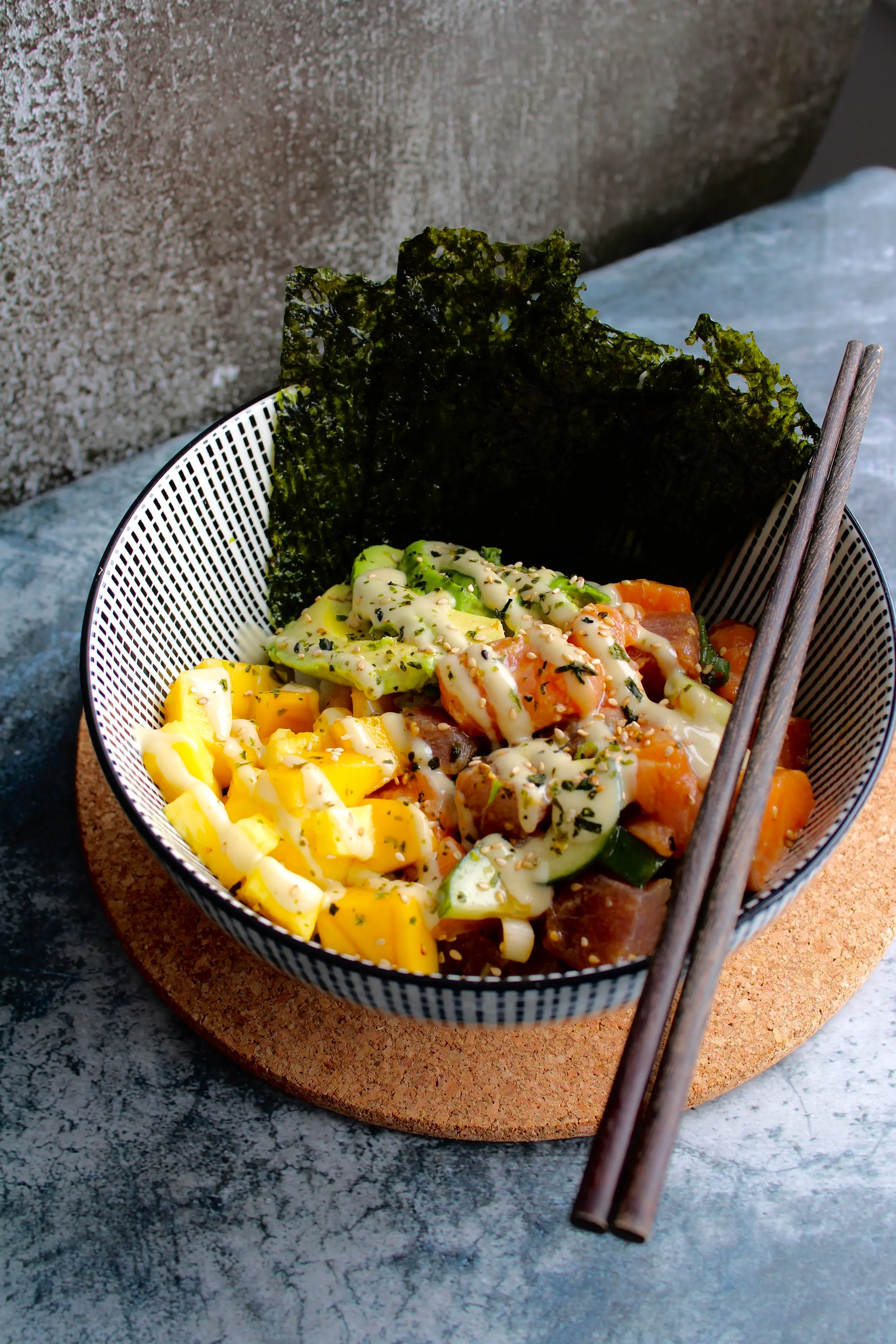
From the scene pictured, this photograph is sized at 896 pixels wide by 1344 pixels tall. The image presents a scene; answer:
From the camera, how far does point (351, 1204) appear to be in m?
1.34

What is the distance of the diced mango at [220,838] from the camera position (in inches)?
54.4

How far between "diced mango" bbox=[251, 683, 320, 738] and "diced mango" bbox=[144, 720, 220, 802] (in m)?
0.16

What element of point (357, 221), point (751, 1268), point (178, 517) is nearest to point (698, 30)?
point (357, 221)

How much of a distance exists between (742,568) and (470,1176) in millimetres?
1060

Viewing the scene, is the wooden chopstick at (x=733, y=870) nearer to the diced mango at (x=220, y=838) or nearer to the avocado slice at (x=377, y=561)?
the diced mango at (x=220, y=838)

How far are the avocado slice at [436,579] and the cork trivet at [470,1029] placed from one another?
0.60 m

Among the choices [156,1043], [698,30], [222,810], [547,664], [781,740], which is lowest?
[156,1043]

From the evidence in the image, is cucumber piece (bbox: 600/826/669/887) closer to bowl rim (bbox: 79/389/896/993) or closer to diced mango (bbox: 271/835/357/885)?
bowl rim (bbox: 79/389/896/993)

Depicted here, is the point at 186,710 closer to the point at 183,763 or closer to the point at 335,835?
the point at 183,763

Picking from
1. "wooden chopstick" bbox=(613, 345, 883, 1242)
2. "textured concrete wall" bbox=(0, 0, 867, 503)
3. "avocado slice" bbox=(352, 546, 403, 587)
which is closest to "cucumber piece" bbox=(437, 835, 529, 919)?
"wooden chopstick" bbox=(613, 345, 883, 1242)

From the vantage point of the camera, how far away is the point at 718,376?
1.73 meters

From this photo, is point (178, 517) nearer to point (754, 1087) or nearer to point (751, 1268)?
point (754, 1087)

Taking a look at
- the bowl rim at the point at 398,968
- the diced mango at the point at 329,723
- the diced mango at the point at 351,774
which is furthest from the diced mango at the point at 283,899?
the diced mango at the point at 329,723

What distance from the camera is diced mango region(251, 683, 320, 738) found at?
1.67 meters
